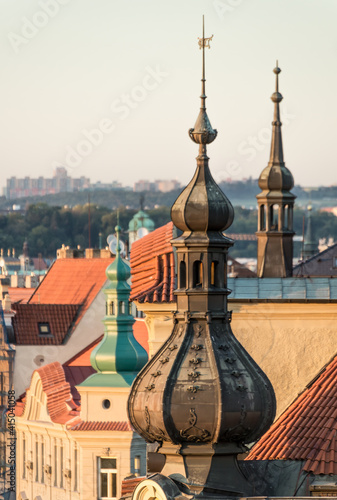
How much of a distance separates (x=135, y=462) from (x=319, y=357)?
32264 millimetres

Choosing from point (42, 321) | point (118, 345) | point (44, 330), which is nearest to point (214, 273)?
point (118, 345)

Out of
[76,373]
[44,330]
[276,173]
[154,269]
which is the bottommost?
[76,373]

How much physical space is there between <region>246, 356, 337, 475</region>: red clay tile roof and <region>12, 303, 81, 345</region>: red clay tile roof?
59.3m

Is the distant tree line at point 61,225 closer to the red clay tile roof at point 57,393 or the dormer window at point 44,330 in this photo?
the dormer window at point 44,330

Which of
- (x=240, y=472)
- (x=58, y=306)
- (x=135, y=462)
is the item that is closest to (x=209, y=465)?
(x=240, y=472)

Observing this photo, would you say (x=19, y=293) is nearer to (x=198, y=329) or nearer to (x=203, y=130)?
(x=203, y=130)

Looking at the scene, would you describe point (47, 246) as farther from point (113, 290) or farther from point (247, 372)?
point (247, 372)

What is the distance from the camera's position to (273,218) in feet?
137

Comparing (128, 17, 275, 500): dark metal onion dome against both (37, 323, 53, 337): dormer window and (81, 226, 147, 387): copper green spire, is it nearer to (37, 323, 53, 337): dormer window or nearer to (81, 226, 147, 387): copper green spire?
(81, 226, 147, 387): copper green spire

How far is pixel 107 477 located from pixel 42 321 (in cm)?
2454

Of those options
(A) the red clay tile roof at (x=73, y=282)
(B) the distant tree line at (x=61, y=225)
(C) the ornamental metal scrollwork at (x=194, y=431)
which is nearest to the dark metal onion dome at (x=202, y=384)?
(C) the ornamental metal scrollwork at (x=194, y=431)

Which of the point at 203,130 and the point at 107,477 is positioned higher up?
the point at 203,130

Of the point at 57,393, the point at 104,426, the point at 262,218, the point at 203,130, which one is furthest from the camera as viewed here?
the point at 57,393

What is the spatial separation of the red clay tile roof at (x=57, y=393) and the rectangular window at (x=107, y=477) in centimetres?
435
